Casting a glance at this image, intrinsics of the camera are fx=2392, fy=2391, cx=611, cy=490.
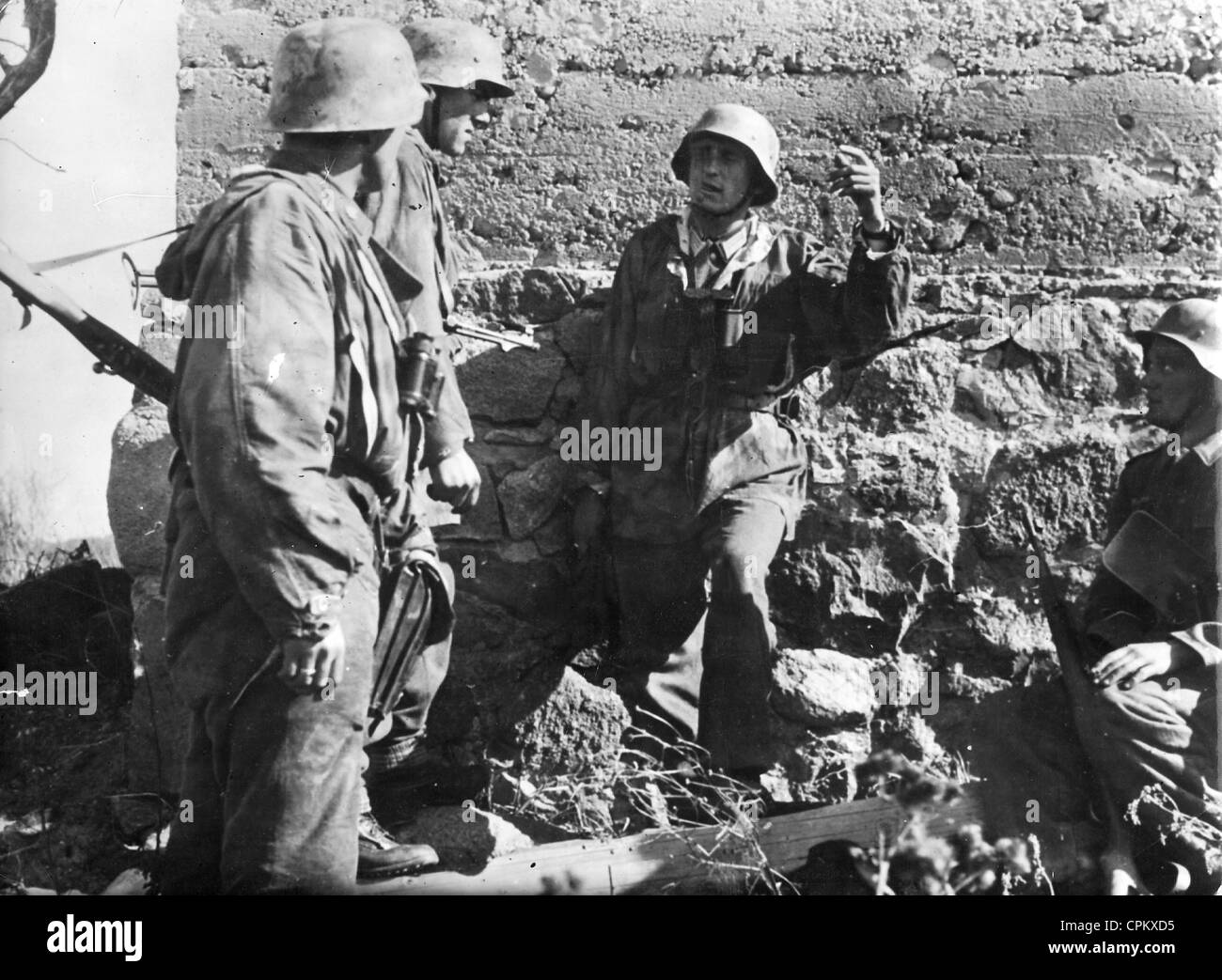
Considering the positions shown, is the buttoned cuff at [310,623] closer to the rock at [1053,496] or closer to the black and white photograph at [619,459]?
the black and white photograph at [619,459]

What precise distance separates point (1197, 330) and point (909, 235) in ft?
2.84

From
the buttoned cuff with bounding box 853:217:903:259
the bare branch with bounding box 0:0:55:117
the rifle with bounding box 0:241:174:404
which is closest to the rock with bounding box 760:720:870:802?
the buttoned cuff with bounding box 853:217:903:259

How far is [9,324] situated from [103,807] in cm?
127

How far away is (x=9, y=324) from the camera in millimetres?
6211

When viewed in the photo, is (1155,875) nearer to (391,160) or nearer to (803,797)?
(803,797)

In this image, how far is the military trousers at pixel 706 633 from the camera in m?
6.03

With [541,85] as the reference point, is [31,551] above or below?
below

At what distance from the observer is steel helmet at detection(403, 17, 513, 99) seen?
20.2 ft

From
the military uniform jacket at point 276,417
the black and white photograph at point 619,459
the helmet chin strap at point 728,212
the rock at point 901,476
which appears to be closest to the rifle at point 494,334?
the black and white photograph at point 619,459

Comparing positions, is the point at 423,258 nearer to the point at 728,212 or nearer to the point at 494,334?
the point at 494,334

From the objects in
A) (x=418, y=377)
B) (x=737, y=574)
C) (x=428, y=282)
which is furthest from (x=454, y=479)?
(x=737, y=574)

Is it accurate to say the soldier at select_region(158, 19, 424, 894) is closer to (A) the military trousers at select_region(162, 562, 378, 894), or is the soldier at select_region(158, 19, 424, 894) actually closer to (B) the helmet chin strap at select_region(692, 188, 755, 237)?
(A) the military trousers at select_region(162, 562, 378, 894)

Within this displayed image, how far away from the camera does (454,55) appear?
20.3ft
